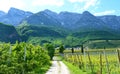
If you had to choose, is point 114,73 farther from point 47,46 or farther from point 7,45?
point 47,46

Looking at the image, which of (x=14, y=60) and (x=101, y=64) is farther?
(x=101, y=64)

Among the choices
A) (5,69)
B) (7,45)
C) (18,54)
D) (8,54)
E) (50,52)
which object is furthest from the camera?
(50,52)

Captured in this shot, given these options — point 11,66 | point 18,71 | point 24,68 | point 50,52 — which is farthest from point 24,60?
point 50,52

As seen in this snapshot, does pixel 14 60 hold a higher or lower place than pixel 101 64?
higher

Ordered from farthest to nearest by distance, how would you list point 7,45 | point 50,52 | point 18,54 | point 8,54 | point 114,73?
point 50,52
point 114,73
point 18,54
point 7,45
point 8,54

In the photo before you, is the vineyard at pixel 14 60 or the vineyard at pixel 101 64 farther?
the vineyard at pixel 101 64

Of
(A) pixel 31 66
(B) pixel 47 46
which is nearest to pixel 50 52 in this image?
(B) pixel 47 46

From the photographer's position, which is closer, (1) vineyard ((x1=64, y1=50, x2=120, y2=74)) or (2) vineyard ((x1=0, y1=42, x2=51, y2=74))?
(2) vineyard ((x1=0, y1=42, x2=51, y2=74))

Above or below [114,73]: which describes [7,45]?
above

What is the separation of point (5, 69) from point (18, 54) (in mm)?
8291

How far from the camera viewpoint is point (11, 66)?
25.3 metres

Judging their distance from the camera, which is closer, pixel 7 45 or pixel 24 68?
pixel 7 45

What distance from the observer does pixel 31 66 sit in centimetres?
3462

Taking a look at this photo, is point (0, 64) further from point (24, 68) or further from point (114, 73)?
point (114, 73)
